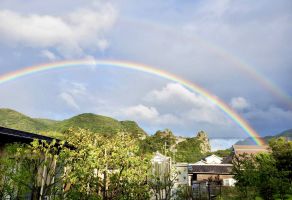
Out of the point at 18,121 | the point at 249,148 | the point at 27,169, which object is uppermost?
the point at 18,121

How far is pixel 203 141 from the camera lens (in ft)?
286

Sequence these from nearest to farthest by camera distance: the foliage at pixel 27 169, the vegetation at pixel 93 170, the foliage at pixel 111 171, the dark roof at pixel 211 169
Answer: the foliage at pixel 27 169
the vegetation at pixel 93 170
the foliage at pixel 111 171
the dark roof at pixel 211 169

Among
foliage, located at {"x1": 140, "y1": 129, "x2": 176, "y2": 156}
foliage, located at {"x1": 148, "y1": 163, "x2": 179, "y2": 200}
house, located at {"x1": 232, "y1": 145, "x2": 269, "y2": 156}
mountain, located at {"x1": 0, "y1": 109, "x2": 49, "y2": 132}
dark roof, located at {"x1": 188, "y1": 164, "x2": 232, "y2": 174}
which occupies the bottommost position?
foliage, located at {"x1": 148, "y1": 163, "x2": 179, "y2": 200}

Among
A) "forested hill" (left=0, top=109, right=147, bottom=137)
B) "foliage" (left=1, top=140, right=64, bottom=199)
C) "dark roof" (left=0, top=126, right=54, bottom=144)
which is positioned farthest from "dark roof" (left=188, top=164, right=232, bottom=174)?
"foliage" (left=1, top=140, right=64, bottom=199)

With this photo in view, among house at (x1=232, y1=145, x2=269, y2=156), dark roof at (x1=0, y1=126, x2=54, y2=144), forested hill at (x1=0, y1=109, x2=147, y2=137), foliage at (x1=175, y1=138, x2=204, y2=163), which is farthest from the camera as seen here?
foliage at (x1=175, y1=138, x2=204, y2=163)

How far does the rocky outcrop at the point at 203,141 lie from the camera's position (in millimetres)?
85375

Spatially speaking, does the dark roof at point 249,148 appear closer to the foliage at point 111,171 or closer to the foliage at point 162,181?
the foliage at point 162,181

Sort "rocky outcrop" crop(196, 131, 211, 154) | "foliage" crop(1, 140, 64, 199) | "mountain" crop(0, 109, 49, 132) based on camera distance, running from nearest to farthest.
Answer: "foliage" crop(1, 140, 64, 199)
"mountain" crop(0, 109, 49, 132)
"rocky outcrop" crop(196, 131, 211, 154)

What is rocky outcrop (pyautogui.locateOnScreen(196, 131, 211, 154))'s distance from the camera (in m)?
85.4

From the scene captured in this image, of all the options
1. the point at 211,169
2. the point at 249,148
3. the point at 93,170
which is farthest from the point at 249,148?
the point at 93,170

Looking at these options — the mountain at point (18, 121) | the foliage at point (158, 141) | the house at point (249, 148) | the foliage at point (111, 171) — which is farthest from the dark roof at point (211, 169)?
the mountain at point (18, 121)

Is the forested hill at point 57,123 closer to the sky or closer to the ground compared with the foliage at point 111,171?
closer to the sky

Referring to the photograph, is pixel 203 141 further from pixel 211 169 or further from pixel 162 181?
pixel 162 181

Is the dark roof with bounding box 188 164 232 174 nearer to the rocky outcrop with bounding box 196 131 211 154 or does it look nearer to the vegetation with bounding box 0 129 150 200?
the vegetation with bounding box 0 129 150 200
